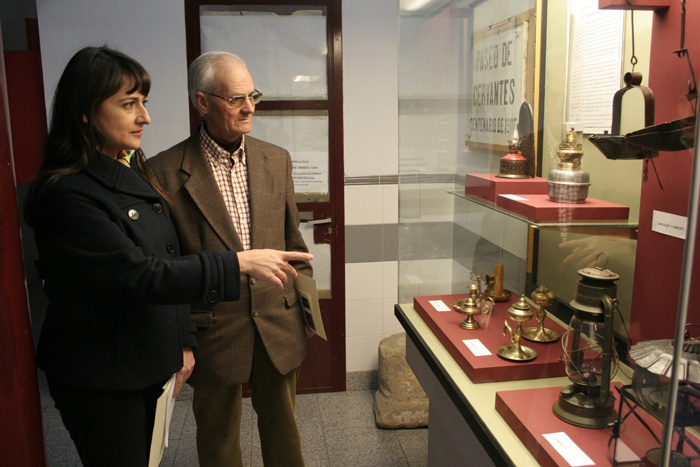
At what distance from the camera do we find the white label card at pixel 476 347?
169 centimetres

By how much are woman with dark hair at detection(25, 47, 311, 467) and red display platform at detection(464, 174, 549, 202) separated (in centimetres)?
77

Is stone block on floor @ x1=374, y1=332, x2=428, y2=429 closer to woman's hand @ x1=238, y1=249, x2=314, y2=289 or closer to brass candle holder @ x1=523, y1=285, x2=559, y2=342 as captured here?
brass candle holder @ x1=523, y1=285, x2=559, y2=342

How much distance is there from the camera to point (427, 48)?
2.34m

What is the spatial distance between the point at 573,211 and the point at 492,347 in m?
0.49

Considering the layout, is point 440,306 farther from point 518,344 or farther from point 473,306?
point 518,344

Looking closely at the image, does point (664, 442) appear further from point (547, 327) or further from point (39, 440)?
point (39, 440)

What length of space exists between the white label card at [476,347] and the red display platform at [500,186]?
45cm

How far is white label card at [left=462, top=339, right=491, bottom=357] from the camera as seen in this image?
1.69 m

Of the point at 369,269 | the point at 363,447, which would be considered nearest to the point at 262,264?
the point at 363,447

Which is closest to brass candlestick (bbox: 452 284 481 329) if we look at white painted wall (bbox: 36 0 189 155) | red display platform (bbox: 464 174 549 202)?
red display platform (bbox: 464 174 549 202)

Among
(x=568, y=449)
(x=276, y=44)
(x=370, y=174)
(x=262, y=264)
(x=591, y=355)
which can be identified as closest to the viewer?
(x=568, y=449)

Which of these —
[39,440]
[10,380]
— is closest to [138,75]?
[10,380]

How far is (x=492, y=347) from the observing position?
1727 millimetres

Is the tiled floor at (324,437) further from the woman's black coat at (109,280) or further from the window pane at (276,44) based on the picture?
the window pane at (276,44)
